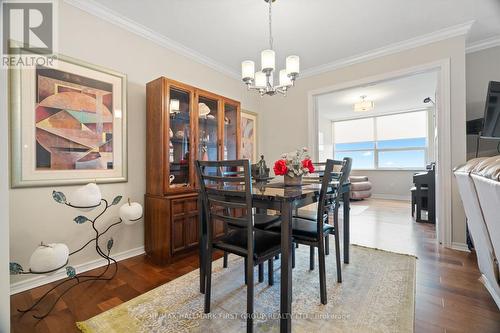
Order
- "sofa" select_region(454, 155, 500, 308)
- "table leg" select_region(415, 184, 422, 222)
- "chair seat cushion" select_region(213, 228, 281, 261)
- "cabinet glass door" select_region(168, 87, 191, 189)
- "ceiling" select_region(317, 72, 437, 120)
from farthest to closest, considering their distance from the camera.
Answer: "ceiling" select_region(317, 72, 437, 120), "table leg" select_region(415, 184, 422, 222), "cabinet glass door" select_region(168, 87, 191, 189), "chair seat cushion" select_region(213, 228, 281, 261), "sofa" select_region(454, 155, 500, 308)

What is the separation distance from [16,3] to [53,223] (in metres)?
1.86

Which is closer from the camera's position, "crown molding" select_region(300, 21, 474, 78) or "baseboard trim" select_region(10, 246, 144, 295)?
"baseboard trim" select_region(10, 246, 144, 295)

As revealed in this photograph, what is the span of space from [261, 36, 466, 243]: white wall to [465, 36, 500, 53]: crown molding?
518 mm

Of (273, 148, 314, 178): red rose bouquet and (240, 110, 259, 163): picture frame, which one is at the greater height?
(240, 110, 259, 163): picture frame

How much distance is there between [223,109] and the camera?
3.06m

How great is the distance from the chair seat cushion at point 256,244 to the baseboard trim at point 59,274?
1.47 metres

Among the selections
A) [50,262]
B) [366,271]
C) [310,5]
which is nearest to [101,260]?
[50,262]

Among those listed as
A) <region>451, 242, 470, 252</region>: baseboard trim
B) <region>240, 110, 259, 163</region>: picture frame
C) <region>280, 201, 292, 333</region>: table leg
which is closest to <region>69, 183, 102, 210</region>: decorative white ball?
<region>280, 201, 292, 333</region>: table leg

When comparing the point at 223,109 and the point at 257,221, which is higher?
the point at 223,109

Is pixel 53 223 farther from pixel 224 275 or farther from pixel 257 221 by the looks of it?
pixel 257 221

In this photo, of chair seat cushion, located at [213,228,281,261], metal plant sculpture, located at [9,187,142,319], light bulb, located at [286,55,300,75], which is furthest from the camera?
light bulb, located at [286,55,300,75]

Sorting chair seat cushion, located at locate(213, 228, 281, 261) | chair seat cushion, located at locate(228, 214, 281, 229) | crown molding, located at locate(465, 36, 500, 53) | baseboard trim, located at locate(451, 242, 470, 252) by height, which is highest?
crown molding, located at locate(465, 36, 500, 53)

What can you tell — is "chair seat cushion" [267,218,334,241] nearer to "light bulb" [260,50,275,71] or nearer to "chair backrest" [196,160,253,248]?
"chair backrest" [196,160,253,248]

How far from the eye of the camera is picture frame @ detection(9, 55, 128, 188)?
1777 mm
